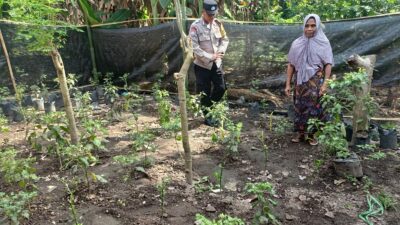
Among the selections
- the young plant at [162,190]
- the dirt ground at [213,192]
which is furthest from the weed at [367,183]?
the young plant at [162,190]

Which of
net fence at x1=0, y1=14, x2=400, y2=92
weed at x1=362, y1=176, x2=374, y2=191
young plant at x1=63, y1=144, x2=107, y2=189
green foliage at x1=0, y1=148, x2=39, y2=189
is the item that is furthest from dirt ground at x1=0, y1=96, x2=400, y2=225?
net fence at x1=0, y1=14, x2=400, y2=92

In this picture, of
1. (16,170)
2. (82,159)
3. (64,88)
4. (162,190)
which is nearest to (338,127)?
(162,190)

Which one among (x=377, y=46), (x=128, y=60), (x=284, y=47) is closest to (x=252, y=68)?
(x=284, y=47)

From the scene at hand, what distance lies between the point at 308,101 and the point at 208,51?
1485 mm

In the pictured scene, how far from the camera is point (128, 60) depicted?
7.32m

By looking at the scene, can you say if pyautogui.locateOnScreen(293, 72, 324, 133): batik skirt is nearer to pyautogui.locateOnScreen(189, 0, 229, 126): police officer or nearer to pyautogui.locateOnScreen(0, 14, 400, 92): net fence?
pyautogui.locateOnScreen(189, 0, 229, 126): police officer

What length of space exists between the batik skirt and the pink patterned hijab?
7 centimetres

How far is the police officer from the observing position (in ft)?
15.9

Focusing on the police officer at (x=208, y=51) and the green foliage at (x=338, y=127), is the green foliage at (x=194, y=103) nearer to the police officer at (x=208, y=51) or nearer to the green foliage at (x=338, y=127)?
the police officer at (x=208, y=51)

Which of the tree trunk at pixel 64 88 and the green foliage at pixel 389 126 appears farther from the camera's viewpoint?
the green foliage at pixel 389 126

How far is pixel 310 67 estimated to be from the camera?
4.09 metres

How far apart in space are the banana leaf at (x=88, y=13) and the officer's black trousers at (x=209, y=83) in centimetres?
338

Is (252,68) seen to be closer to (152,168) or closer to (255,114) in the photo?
(255,114)

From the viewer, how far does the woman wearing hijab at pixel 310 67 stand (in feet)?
13.2
